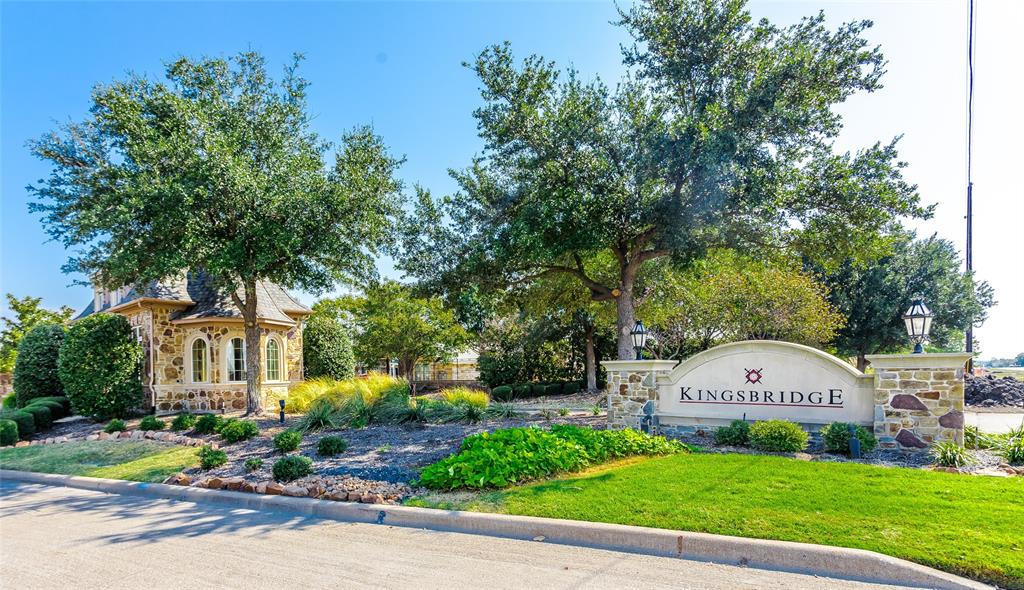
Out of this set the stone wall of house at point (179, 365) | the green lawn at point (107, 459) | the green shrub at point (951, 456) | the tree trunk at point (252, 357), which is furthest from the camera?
the stone wall of house at point (179, 365)

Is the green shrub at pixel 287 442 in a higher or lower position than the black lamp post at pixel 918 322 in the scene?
lower

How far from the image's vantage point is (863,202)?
1162 centimetres

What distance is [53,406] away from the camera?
15906 millimetres

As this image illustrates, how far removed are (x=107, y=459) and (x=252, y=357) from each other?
19.2 feet

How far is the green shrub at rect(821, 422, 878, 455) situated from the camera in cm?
812

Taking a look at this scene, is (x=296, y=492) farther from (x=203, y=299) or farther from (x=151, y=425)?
(x=203, y=299)

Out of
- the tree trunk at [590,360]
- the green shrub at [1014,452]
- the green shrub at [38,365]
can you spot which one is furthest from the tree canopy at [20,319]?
the green shrub at [1014,452]

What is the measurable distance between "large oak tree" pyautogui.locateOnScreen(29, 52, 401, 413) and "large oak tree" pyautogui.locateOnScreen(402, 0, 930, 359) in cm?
393

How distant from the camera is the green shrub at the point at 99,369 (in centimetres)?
1523

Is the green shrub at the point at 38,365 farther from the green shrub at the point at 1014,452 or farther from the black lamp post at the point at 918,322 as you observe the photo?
the green shrub at the point at 1014,452

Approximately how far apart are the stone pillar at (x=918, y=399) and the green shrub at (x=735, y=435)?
1.85 m

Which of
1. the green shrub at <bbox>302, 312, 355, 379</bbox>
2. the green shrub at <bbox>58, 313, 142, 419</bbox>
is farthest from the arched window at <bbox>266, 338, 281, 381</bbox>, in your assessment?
the green shrub at <bbox>58, 313, 142, 419</bbox>

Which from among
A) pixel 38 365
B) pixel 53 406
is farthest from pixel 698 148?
pixel 38 365

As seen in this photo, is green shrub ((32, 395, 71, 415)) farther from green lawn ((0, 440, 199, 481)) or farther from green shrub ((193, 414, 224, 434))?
green shrub ((193, 414, 224, 434))
